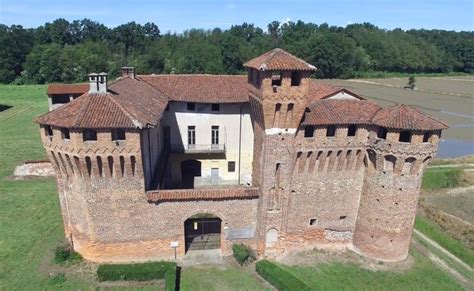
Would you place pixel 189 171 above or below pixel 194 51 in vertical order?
below

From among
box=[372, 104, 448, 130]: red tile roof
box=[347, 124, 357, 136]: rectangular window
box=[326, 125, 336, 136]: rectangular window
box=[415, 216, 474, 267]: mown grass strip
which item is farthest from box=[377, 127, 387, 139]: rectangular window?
box=[415, 216, 474, 267]: mown grass strip

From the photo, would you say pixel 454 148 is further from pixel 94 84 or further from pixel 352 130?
pixel 94 84

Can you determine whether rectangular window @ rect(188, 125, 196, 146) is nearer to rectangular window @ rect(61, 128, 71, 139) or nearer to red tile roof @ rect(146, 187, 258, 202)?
red tile roof @ rect(146, 187, 258, 202)

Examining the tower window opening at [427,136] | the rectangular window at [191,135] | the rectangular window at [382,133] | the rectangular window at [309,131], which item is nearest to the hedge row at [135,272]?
the rectangular window at [309,131]

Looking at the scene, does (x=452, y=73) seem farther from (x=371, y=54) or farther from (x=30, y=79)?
Answer: (x=30, y=79)

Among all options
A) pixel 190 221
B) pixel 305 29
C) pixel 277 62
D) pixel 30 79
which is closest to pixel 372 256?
pixel 190 221

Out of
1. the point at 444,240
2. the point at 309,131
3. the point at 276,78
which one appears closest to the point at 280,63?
the point at 276,78

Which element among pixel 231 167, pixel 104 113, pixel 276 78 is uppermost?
pixel 276 78
